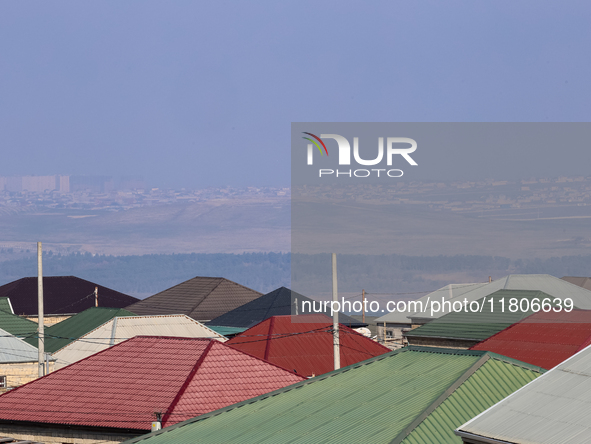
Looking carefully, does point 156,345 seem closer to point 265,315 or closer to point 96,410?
point 96,410

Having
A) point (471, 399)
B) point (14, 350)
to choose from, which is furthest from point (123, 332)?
point (471, 399)

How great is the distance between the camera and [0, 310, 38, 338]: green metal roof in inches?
2063

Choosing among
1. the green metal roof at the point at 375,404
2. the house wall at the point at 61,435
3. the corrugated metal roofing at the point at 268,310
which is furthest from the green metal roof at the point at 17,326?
the green metal roof at the point at 375,404

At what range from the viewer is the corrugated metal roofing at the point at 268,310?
2547 inches

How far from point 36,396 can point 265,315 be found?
37142 mm

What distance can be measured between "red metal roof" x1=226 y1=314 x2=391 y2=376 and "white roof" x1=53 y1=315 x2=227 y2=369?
409 cm

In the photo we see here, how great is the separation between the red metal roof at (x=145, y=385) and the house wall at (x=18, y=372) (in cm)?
1683

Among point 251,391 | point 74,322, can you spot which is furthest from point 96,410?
point 74,322

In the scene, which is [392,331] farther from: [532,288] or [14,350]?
[14,350]

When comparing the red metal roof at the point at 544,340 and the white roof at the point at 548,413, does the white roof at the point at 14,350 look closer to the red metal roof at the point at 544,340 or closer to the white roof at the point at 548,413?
the red metal roof at the point at 544,340

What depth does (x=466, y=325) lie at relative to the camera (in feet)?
159

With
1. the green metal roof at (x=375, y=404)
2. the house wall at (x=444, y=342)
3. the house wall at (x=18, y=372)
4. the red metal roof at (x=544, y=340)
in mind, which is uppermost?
the green metal roof at (x=375, y=404)

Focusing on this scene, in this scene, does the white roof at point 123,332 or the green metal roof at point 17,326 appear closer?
the white roof at point 123,332

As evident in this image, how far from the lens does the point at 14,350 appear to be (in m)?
46.3
